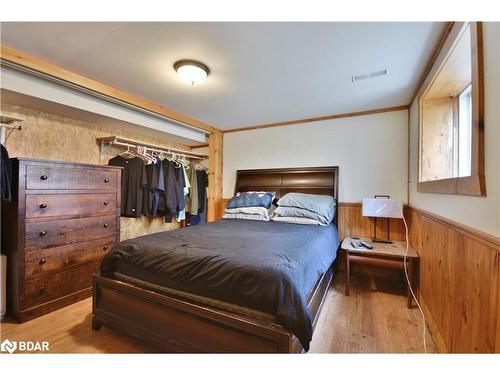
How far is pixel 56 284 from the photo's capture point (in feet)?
6.90

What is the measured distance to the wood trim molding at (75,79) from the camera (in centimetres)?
180


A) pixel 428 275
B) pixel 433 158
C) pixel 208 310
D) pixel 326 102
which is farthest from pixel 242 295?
pixel 326 102

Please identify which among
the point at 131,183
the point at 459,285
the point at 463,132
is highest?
the point at 463,132

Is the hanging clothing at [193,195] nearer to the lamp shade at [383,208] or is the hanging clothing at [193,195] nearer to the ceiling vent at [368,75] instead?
the lamp shade at [383,208]

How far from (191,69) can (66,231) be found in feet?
6.33

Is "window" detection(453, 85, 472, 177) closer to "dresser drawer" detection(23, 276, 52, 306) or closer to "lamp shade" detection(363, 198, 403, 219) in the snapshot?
"lamp shade" detection(363, 198, 403, 219)

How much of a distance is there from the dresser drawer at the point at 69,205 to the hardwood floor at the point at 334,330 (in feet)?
2.93

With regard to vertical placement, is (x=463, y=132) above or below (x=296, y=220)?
above

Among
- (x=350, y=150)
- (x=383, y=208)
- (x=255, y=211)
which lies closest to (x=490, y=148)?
(x=383, y=208)

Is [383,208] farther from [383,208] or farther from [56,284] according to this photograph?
[56,284]

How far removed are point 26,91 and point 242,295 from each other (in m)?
2.56

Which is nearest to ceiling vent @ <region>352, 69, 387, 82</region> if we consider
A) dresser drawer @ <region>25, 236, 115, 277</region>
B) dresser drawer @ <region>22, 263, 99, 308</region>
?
dresser drawer @ <region>25, 236, 115, 277</region>

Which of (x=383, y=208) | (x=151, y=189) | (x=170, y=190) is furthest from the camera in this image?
(x=170, y=190)
